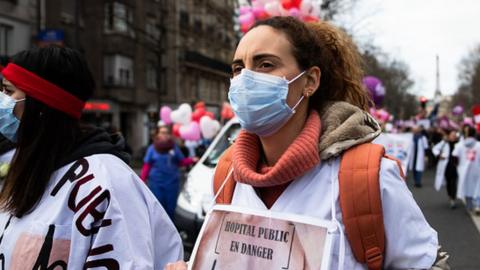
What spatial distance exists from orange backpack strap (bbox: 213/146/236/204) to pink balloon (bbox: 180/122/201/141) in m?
8.96

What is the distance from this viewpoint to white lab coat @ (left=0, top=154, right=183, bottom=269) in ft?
6.61

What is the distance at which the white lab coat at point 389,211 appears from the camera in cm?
170

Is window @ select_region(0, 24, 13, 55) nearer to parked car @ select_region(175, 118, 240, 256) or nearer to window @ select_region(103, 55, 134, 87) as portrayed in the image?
window @ select_region(103, 55, 134, 87)

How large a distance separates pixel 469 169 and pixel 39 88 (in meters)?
10.5

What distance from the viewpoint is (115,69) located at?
112ft

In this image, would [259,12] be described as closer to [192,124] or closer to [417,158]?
[192,124]

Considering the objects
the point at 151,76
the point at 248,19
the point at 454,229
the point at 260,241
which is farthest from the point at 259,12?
the point at 151,76

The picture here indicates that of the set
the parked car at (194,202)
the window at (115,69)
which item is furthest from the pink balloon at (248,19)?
the window at (115,69)

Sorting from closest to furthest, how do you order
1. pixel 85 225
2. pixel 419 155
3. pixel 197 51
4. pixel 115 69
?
1. pixel 85 225
2. pixel 419 155
3. pixel 115 69
4. pixel 197 51

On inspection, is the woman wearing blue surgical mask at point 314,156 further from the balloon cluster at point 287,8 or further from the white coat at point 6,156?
the balloon cluster at point 287,8

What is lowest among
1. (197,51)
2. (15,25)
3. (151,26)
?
(15,25)

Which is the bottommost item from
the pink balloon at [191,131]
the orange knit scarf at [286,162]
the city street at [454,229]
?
the city street at [454,229]

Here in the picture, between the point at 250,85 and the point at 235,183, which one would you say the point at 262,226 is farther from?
the point at 250,85

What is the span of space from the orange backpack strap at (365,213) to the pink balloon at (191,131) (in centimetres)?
944
